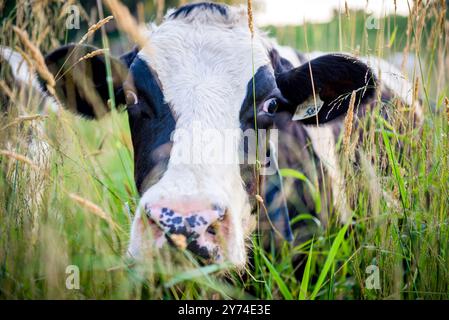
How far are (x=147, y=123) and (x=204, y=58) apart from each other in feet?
1.76

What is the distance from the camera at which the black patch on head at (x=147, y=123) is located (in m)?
2.64

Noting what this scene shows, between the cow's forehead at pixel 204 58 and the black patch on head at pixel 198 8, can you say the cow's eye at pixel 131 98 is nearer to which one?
the cow's forehead at pixel 204 58

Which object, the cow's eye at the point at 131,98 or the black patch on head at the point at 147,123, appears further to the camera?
the cow's eye at the point at 131,98

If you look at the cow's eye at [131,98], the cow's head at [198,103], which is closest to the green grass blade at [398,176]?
the cow's head at [198,103]

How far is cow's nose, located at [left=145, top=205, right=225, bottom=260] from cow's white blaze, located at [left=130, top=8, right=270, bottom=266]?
51 mm

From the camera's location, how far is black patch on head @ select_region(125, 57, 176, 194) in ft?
8.66

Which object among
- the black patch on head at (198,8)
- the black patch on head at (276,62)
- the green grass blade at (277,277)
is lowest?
the green grass blade at (277,277)

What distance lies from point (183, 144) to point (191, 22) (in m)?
1.27

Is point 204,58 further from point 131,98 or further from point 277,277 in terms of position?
point 277,277

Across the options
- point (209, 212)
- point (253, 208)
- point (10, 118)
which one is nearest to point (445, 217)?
point (253, 208)

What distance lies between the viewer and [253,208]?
9.77ft

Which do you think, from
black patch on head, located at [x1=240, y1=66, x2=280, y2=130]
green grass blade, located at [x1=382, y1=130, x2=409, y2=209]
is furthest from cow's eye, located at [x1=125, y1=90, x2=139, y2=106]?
green grass blade, located at [x1=382, y1=130, x2=409, y2=209]

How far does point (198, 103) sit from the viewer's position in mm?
2668

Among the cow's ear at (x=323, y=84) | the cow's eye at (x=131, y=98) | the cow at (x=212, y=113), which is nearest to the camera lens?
the cow at (x=212, y=113)
